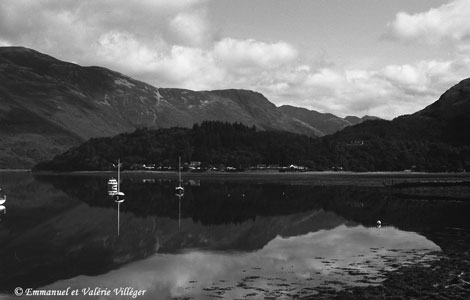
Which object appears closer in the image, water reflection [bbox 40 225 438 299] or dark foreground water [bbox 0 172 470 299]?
water reflection [bbox 40 225 438 299]

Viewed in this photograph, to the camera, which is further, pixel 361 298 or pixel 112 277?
pixel 112 277

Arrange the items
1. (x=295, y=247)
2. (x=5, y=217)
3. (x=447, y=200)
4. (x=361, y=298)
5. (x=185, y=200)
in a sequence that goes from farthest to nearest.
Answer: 1. (x=185, y=200)
2. (x=447, y=200)
3. (x=5, y=217)
4. (x=295, y=247)
5. (x=361, y=298)

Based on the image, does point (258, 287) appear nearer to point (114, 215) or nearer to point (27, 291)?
point (27, 291)

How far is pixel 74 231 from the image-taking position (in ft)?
200

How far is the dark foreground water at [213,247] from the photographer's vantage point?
34.0 meters

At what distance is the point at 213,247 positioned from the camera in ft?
167

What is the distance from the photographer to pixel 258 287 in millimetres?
32750

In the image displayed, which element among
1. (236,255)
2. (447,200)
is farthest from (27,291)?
(447,200)

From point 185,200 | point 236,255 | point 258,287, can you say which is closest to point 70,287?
point 258,287

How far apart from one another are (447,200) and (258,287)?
7899 cm

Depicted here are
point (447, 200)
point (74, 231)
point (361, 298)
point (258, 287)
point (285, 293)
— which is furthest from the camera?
point (447, 200)

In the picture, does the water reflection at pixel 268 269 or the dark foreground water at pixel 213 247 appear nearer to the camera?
the water reflection at pixel 268 269

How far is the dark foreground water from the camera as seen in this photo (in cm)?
3397

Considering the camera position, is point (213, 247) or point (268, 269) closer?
point (268, 269)
